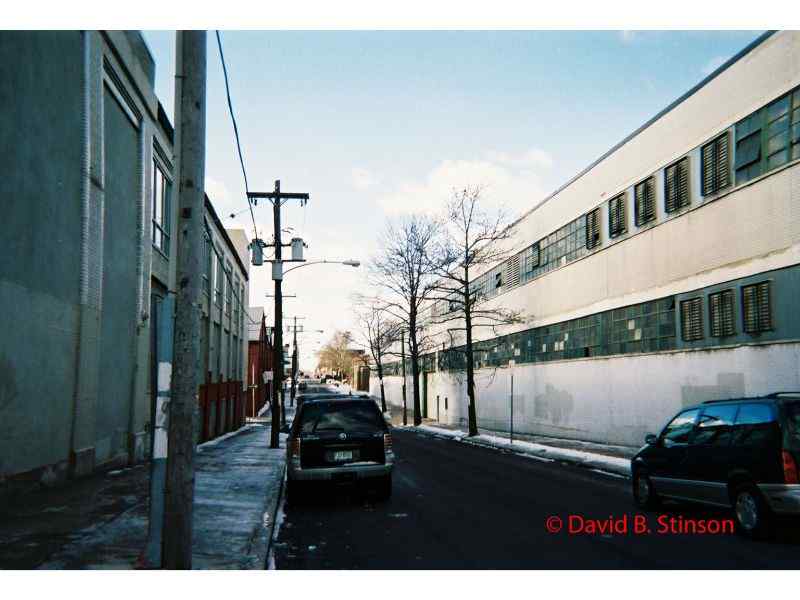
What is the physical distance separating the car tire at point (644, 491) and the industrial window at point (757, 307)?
8.51m

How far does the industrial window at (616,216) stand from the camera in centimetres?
2681

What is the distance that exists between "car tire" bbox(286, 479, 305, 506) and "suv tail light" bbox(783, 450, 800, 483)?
7.50 m

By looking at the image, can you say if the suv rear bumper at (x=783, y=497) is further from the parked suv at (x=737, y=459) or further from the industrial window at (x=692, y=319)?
the industrial window at (x=692, y=319)

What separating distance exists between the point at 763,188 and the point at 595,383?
1143cm

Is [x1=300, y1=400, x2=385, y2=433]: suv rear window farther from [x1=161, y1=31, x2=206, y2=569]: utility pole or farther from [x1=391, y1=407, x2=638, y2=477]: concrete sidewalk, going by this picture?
[x1=391, y1=407, x2=638, y2=477]: concrete sidewalk

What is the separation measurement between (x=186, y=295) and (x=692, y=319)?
60.1ft

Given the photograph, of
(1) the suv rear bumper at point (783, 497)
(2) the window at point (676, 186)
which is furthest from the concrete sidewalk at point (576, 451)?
(1) the suv rear bumper at point (783, 497)

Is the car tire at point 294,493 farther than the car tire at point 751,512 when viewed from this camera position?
Yes

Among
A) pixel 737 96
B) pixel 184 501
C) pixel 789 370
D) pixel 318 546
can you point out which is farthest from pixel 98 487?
pixel 737 96

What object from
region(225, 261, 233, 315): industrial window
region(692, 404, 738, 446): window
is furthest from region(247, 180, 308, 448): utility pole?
region(692, 404, 738, 446): window

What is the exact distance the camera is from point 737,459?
942cm

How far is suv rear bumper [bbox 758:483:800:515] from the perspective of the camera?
27.9 ft

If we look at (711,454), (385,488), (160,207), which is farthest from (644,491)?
(160,207)

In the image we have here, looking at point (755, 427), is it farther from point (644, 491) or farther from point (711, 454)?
point (644, 491)
